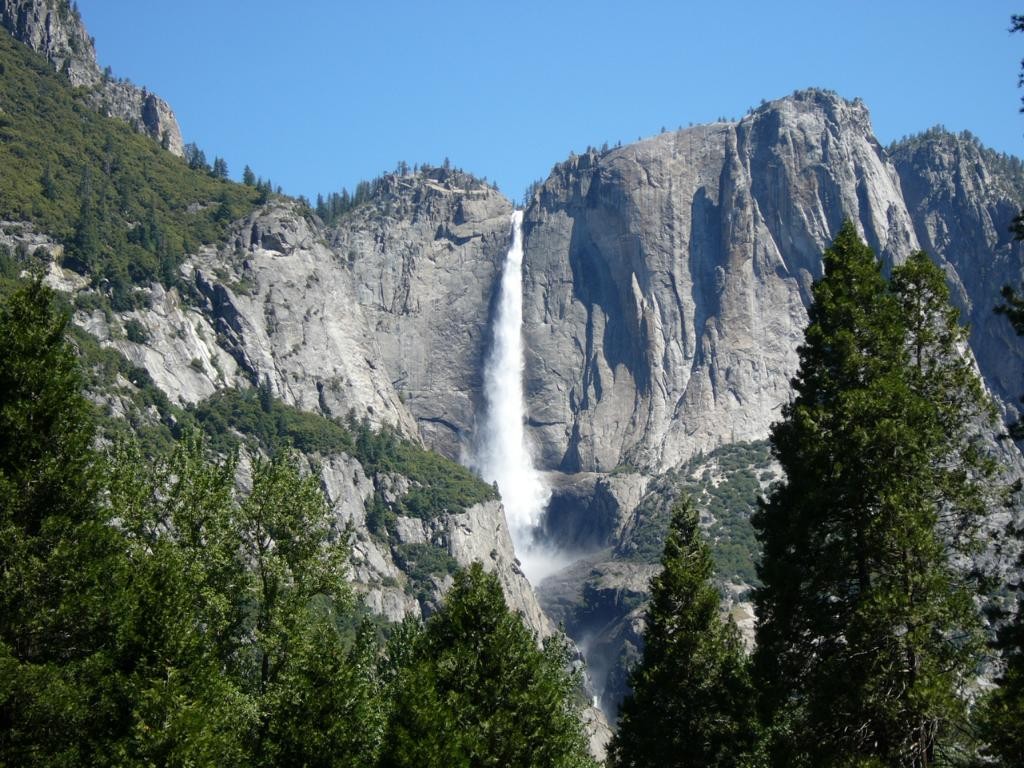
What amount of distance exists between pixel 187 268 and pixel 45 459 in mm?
152510

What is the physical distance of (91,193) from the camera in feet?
566

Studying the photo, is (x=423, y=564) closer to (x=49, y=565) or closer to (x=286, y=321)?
(x=286, y=321)

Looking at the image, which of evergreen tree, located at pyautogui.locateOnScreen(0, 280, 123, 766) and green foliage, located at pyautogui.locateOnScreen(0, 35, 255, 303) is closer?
evergreen tree, located at pyautogui.locateOnScreen(0, 280, 123, 766)

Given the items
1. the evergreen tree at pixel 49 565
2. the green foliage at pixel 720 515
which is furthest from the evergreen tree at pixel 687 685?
the green foliage at pixel 720 515

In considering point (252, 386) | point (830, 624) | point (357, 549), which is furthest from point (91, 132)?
point (830, 624)

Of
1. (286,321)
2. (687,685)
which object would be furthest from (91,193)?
(687,685)

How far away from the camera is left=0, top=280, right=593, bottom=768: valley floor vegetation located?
1041 inches

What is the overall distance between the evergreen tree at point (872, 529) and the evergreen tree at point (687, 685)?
4.63 metres

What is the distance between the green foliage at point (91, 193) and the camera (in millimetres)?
155125

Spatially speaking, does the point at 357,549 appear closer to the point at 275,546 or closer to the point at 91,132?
the point at 91,132

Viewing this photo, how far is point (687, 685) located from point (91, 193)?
159m

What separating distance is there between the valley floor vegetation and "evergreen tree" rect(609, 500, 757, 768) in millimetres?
2738

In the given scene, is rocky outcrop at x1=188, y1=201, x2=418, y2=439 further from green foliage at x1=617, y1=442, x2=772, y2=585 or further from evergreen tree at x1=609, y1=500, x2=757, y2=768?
evergreen tree at x1=609, y1=500, x2=757, y2=768

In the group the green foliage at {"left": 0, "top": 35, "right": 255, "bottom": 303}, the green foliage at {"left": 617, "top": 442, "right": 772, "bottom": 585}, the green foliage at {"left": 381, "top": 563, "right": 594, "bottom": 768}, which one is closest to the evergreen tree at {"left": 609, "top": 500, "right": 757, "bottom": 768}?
the green foliage at {"left": 381, "top": 563, "right": 594, "bottom": 768}
